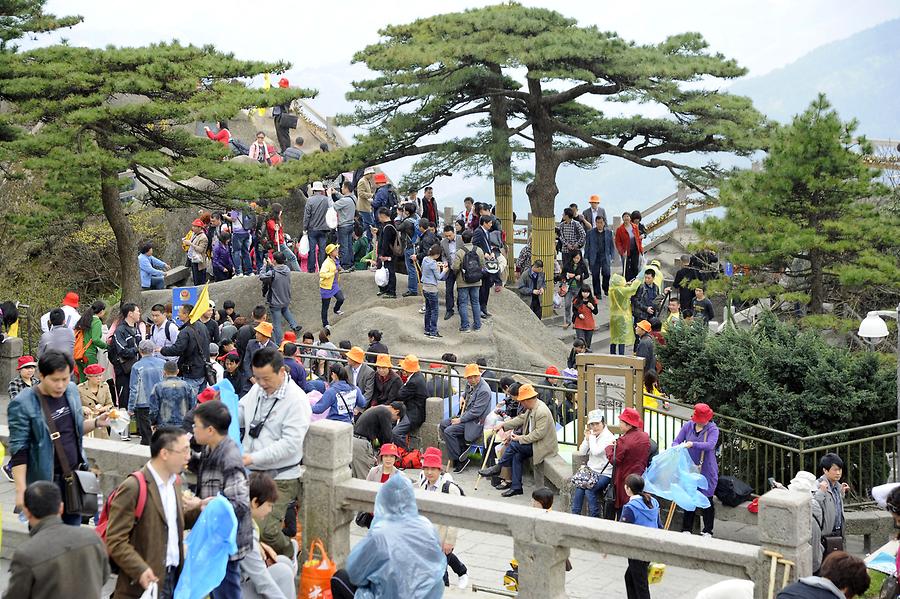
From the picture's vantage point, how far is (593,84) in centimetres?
2575

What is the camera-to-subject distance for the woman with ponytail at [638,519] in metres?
10.4

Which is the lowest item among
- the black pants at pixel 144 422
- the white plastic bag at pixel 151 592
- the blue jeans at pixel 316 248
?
the white plastic bag at pixel 151 592

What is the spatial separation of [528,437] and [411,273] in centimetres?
882

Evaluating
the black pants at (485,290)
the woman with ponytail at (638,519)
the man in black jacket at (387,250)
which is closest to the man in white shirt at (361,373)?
the black pants at (485,290)

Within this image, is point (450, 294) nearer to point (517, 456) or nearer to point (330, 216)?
point (330, 216)

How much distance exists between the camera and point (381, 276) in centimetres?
2178

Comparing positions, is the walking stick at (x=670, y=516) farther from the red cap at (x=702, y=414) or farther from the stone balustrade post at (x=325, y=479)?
the stone balustrade post at (x=325, y=479)

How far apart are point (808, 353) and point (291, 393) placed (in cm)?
837

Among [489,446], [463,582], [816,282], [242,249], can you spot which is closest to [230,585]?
[463,582]

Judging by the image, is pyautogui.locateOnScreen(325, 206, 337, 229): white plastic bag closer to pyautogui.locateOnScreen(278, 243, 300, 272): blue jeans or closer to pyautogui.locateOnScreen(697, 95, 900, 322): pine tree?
pyautogui.locateOnScreen(278, 243, 300, 272): blue jeans

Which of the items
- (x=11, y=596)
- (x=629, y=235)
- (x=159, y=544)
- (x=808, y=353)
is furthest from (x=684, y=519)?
(x=629, y=235)

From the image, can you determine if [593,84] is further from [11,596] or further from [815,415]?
[11,596]

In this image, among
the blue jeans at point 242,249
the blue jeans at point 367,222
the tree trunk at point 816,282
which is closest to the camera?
the tree trunk at point 816,282

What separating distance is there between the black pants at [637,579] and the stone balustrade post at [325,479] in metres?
2.65
